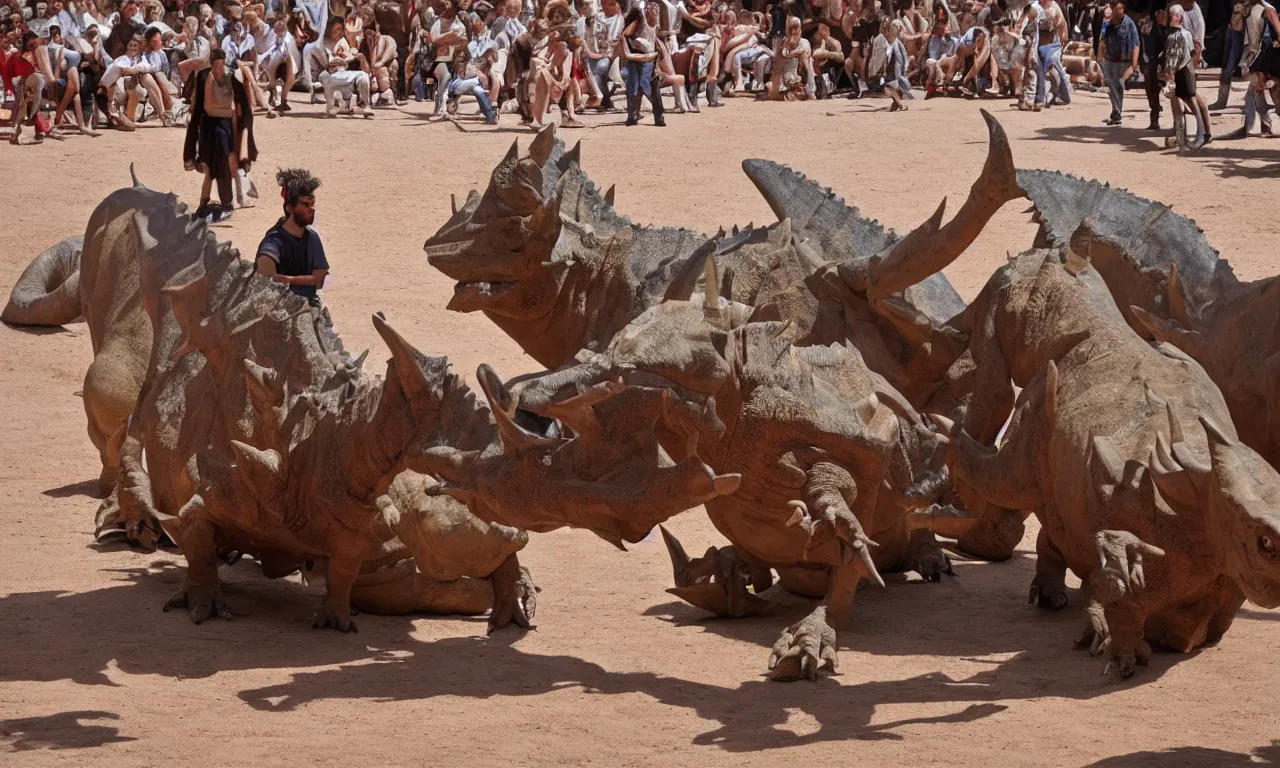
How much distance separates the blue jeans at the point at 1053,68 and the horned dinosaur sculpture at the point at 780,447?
625 inches

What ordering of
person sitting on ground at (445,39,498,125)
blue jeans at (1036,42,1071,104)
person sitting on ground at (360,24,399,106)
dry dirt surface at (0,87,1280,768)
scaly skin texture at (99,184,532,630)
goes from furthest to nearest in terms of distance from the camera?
person sitting on ground at (360,24,399,106), blue jeans at (1036,42,1071,104), person sitting on ground at (445,39,498,125), scaly skin texture at (99,184,532,630), dry dirt surface at (0,87,1280,768)

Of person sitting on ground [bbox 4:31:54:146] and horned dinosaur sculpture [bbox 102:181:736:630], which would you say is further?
person sitting on ground [bbox 4:31:54:146]

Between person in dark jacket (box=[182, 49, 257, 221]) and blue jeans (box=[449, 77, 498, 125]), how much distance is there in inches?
197

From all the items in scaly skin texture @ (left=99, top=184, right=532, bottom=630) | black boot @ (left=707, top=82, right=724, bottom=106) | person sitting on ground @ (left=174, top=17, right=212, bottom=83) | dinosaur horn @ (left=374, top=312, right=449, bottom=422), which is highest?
person sitting on ground @ (left=174, top=17, right=212, bottom=83)

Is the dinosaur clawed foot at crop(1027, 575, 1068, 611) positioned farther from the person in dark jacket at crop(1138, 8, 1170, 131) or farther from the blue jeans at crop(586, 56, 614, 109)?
the blue jeans at crop(586, 56, 614, 109)

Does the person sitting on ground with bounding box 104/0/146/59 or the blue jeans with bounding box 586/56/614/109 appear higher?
the person sitting on ground with bounding box 104/0/146/59

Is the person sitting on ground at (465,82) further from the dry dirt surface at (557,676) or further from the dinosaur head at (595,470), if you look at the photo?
the dinosaur head at (595,470)

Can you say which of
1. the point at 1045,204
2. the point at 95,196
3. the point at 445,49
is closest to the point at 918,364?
the point at 1045,204

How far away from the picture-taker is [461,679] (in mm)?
7434

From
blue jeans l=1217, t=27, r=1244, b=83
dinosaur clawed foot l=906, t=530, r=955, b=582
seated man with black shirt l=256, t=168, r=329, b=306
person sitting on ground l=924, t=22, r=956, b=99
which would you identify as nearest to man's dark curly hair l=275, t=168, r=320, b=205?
seated man with black shirt l=256, t=168, r=329, b=306

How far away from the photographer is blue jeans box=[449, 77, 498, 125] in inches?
872

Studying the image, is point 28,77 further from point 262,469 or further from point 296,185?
point 262,469

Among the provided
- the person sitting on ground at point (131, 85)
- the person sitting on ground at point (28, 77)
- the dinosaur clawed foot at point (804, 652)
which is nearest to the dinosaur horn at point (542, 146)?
the dinosaur clawed foot at point (804, 652)

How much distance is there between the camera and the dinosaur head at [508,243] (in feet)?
30.5
